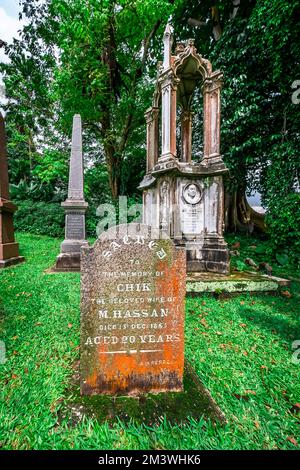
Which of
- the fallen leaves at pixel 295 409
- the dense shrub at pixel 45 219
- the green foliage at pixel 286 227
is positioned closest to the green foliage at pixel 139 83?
the green foliage at pixel 286 227

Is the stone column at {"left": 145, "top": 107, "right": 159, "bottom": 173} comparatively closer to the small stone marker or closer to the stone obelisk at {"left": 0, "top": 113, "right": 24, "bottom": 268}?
the stone obelisk at {"left": 0, "top": 113, "right": 24, "bottom": 268}

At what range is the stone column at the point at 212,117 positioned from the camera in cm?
516

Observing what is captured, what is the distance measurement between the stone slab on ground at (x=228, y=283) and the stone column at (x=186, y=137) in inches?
118

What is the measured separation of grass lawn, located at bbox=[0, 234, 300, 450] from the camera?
1.66 metres

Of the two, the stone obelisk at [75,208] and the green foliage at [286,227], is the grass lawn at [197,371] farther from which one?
the green foliage at [286,227]

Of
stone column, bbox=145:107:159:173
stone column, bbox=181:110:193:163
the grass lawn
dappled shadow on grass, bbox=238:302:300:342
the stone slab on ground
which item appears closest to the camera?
the grass lawn

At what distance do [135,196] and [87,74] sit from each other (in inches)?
235

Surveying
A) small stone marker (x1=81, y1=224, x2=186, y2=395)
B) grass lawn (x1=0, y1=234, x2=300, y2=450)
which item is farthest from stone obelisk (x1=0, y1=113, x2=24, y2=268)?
small stone marker (x1=81, y1=224, x2=186, y2=395)

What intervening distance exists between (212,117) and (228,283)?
11.1 feet

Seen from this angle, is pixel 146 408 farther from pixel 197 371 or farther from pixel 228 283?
pixel 228 283

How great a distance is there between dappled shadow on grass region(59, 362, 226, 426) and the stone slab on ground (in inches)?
92.8

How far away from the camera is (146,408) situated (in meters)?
1.86
